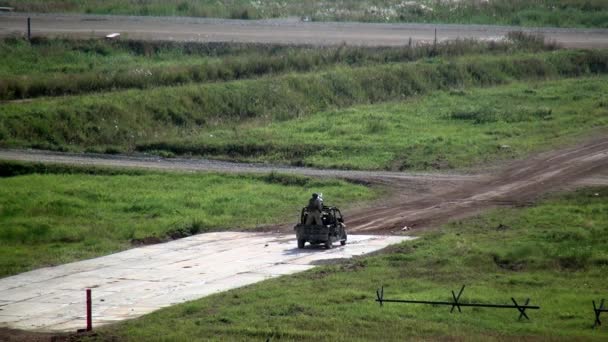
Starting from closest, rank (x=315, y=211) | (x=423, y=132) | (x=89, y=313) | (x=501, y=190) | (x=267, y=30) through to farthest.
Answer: (x=89, y=313), (x=315, y=211), (x=501, y=190), (x=423, y=132), (x=267, y=30)

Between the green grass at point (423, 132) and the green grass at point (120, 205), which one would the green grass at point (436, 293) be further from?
the green grass at point (423, 132)

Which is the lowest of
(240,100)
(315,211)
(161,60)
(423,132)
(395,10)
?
(423,132)

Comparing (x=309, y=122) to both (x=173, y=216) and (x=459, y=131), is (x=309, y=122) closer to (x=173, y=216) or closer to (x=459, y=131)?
(x=459, y=131)

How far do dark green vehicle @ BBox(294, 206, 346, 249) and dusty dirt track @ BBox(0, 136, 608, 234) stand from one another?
2.51m

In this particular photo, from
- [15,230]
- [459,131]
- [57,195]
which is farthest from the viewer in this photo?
[459,131]

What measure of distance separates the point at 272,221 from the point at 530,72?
27.7 m

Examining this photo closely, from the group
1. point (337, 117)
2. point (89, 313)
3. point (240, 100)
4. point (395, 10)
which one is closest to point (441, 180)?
point (337, 117)

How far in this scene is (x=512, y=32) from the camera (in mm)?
68250

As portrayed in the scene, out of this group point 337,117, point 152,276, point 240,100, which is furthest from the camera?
point 240,100

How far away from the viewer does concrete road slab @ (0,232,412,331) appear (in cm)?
2739

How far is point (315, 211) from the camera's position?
33781 millimetres

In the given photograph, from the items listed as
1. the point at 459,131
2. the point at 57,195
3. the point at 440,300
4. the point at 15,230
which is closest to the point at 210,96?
the point at 459,131

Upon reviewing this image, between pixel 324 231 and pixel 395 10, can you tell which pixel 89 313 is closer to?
pixel 324 231

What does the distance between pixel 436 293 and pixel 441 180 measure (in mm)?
15945
